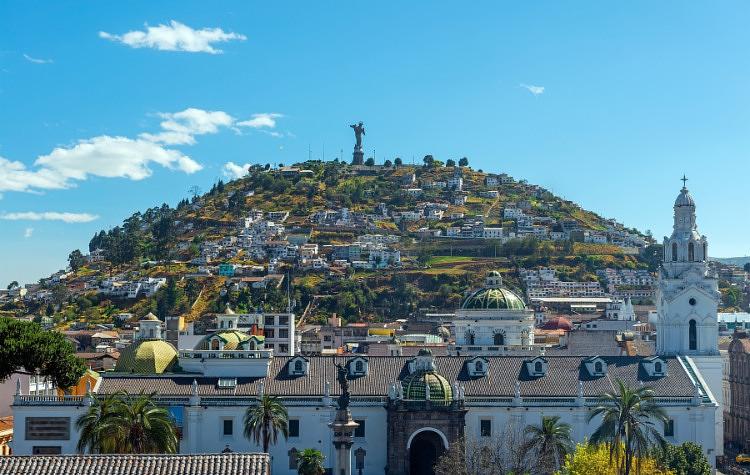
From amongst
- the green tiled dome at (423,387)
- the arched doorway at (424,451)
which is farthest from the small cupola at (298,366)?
the arched doorway at (424,451)

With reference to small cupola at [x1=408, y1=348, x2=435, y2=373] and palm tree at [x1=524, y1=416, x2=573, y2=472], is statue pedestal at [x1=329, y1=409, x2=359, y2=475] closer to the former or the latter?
palm tree at [x1=524, y1=416, x2=573, y2=472]

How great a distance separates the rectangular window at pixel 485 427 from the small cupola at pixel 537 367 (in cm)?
479

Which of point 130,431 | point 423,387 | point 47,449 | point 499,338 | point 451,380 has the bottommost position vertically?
point 47,449

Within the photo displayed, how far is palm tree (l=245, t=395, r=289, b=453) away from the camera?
61750 millimetres

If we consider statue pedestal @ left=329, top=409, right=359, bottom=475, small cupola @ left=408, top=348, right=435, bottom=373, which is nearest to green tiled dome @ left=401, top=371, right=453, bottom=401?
small cupola @ left=408, top=348, right=435, bottom=373

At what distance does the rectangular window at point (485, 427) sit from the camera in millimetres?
68562

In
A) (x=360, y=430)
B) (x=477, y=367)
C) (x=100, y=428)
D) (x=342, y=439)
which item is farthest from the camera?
(x=477, y=367)

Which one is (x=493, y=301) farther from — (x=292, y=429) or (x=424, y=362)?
(x=292, y=429)

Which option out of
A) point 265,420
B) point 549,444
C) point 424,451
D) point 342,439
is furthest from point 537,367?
point 342,439

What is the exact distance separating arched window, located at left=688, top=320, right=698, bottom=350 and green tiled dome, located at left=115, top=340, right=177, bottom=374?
36.6 m

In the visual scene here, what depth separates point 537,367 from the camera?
235 ft

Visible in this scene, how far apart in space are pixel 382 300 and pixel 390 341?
61.7m

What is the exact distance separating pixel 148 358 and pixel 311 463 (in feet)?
64.6

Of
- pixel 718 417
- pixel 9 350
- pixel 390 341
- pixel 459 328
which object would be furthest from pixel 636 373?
pixel 390 341
